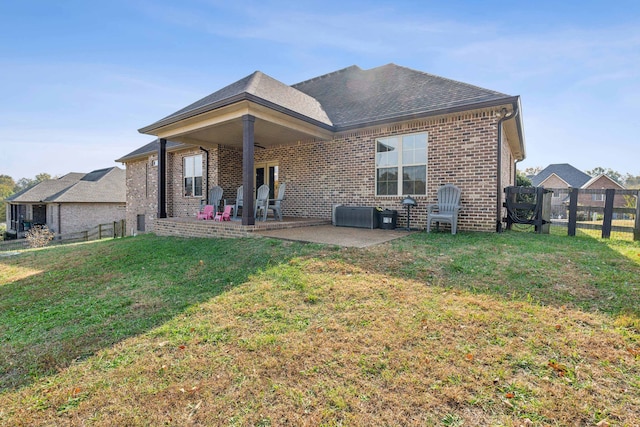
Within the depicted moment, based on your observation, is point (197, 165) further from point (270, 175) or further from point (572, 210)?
point (572, 210)

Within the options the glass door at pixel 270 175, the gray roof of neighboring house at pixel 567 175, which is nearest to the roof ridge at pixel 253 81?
the glass door at pixel 270 175

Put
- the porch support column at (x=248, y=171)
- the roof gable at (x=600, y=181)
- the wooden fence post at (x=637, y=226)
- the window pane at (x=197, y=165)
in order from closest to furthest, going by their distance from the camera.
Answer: the wooden fence post at (x=637, y=226)
the porch support column at (x=248, y=171)
the window pane at (x=197, y=165)
the roof gable at (x=600, y=181)

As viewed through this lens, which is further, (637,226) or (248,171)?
(248,171)

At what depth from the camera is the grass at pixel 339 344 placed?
1.75 m

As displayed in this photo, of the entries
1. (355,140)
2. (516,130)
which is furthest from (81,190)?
(516,130)

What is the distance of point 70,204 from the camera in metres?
21.6

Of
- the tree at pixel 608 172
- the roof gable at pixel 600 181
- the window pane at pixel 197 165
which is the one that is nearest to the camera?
the window pane at pixel 197 165

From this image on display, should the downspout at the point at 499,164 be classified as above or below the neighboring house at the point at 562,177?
below

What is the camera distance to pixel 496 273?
3857 mm

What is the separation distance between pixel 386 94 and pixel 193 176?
8.74m

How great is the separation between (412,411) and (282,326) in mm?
1409

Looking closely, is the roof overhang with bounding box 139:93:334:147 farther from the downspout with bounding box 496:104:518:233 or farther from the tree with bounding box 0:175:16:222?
the tree with bounding box 0:175:16:222

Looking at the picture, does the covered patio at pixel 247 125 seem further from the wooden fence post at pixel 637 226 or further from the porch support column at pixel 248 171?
the wooden fence post at pixel 637 226

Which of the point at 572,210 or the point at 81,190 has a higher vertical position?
the point at 81,190
